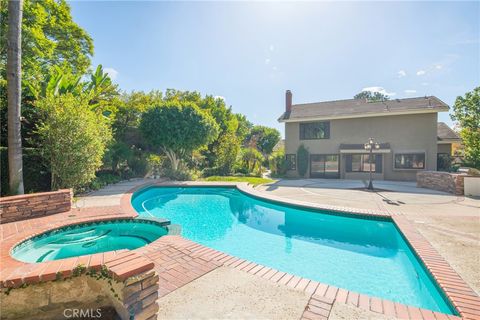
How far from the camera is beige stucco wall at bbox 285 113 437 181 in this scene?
19797 mm

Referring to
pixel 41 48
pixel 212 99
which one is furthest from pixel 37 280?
pixel 212 99

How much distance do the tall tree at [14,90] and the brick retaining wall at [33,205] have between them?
140 centimetres

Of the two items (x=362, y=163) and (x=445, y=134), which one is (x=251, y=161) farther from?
(x=445, y=134)

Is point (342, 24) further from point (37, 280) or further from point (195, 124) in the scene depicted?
point (37, 280)

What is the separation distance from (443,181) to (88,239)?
20.2 meters

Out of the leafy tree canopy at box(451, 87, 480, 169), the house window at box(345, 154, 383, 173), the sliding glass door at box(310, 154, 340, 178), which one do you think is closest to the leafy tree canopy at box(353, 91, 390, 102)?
the leafy tree canopy at box(451, 87, 480, 169)

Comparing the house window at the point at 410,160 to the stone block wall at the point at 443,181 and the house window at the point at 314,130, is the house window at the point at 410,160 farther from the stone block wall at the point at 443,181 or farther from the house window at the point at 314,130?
the house window at the point at 314,130

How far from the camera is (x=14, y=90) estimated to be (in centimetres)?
817

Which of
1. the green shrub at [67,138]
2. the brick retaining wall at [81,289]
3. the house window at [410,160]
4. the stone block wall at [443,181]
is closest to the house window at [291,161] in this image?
the house window at [410,160]

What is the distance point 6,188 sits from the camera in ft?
29.9

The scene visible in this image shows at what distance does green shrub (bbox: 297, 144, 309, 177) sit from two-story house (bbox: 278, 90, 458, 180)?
514 millimetres

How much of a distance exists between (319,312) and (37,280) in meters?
3.81

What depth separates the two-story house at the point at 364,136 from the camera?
20000mm

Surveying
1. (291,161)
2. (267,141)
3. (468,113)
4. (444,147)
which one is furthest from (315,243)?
(267,141)
